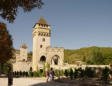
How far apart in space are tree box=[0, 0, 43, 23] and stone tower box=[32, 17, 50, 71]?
1234 inches

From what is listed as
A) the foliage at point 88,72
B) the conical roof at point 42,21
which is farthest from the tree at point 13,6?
the conical roof at point 42,21

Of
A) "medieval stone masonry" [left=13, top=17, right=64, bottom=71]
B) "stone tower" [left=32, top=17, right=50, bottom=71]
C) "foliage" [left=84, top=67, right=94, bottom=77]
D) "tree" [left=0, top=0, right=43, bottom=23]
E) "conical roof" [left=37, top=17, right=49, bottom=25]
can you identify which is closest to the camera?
"tree" [left=0, top=0, right=43, bottom=23]

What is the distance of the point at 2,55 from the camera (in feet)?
34.0

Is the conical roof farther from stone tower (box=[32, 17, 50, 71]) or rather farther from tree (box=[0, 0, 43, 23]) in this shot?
tree (box=[0, 0, 43, 23])

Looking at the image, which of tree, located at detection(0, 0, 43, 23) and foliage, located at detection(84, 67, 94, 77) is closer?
tree, located at detection(0, 0, 43, 23)

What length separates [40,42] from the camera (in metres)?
42.0

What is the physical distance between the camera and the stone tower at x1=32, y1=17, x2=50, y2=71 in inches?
1604

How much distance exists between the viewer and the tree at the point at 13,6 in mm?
8328

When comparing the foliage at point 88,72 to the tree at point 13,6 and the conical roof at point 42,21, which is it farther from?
the conical roof at point 42,21

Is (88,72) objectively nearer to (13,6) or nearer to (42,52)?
(13,6)

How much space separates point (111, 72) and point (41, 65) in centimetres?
2463

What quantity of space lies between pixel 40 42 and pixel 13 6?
33.4m

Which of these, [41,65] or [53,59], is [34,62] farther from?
[53,59]

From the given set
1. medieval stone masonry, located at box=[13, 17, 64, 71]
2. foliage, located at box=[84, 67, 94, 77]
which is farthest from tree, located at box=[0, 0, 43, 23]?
medieval stone masonry, located at box=[13, 17, 64, 71]
